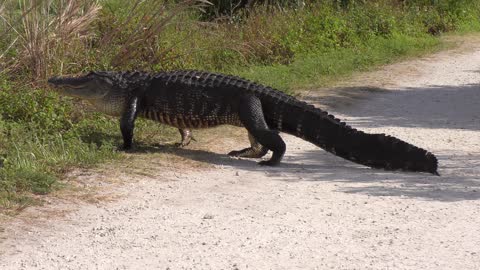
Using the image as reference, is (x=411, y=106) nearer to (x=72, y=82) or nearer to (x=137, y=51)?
(x=137, y=51)

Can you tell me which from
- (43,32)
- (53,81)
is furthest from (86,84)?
(43,32)

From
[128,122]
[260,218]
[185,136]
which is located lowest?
[260,218]

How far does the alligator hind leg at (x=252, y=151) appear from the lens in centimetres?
878

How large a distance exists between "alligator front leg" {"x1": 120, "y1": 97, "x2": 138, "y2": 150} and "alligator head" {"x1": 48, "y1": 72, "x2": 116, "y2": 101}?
353mm

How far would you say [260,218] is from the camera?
21.2 feet

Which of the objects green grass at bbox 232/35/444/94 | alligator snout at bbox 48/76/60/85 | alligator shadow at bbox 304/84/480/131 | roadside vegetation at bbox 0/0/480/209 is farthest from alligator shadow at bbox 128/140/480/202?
green grass at bbox 232/35/444/94

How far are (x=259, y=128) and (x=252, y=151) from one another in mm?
334

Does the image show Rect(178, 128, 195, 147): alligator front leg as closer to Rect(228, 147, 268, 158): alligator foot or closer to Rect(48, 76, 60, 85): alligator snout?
Rect(228, 147, 268, 158): alligator foot

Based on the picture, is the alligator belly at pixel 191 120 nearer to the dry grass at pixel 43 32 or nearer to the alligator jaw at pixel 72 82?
the alligator jaw at pixel 72 82

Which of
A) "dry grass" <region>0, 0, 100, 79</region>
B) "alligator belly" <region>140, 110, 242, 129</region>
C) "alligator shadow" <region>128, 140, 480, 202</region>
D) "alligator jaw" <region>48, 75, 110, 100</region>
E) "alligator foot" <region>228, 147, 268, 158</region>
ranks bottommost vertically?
"alligator shadow" <region>128, 140, 480, 202</region>

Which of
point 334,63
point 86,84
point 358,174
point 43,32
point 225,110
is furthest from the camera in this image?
point 334,63

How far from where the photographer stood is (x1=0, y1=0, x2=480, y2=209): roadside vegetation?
26.3ft

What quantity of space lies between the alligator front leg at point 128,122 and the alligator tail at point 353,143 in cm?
144

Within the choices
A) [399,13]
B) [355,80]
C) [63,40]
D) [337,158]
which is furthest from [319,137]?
[399,13]
